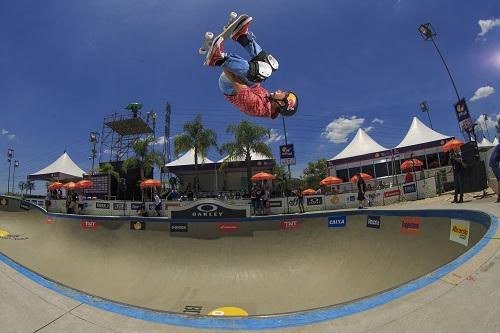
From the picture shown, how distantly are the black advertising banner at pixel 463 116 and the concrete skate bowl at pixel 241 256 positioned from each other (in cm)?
1590

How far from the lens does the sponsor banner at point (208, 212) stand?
1191cm

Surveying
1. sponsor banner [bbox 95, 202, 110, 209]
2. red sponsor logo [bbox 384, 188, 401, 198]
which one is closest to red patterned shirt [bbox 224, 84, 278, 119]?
red sponsor logo [bbox 384, 188, 401, 198]

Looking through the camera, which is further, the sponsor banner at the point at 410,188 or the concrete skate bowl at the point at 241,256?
the sponsor banner at the point at 410,188

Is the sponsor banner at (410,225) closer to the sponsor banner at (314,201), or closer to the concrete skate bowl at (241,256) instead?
the concrete skate bowl at (241,256)

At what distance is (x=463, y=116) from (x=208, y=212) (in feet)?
61.4

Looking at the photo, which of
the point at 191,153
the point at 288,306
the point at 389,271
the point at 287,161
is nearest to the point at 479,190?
the point at 389,271

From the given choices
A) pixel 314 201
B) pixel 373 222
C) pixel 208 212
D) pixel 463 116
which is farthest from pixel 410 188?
pixel 208 212

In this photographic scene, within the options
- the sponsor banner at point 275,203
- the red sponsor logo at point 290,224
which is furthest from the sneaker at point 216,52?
the sponsor banner at point 275,203

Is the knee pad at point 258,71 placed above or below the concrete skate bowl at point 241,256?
above

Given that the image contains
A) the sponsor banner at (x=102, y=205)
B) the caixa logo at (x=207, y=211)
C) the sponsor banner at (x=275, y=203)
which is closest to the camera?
the caixa logo at (x=207, y=211)

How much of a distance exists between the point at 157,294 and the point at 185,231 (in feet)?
9.93

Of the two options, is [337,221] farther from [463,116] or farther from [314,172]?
[314,172]

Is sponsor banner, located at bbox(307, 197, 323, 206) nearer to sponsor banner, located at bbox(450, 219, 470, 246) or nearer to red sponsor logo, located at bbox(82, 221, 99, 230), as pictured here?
red sponsor logo, located at bbox(82, 221, 99, 230)

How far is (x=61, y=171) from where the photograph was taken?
121 feet
